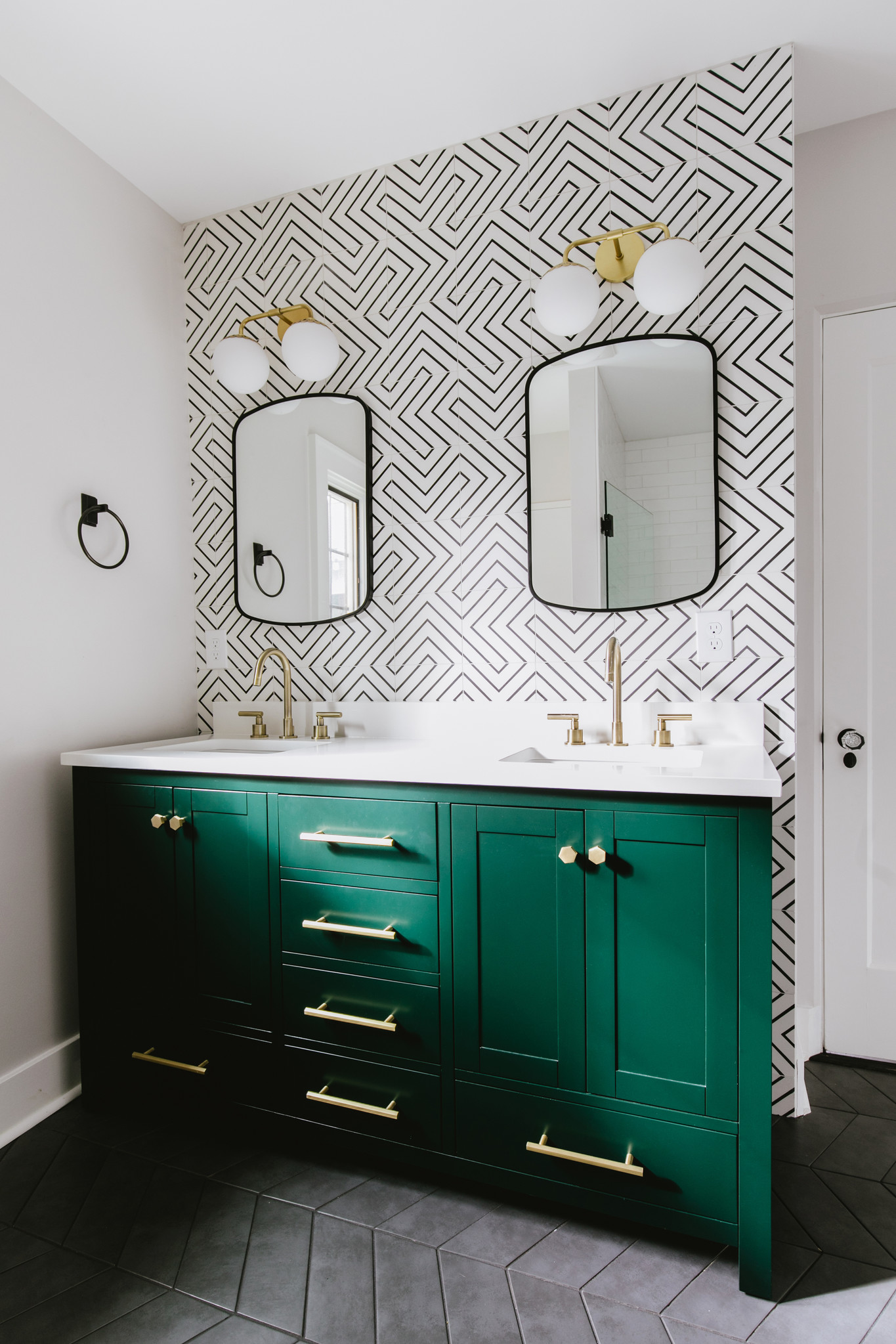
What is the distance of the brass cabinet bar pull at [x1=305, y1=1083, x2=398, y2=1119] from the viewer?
1552mm

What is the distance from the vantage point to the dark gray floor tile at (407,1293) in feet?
4.00

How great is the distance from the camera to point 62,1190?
1.57m

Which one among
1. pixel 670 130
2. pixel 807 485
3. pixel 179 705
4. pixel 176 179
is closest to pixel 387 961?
pixel 179 705

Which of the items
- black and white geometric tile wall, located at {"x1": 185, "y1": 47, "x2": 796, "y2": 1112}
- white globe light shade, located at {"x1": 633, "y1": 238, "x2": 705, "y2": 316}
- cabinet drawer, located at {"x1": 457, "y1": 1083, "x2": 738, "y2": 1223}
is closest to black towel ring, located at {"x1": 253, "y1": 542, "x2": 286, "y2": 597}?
black and white geometric tile wall, located at {"x1": 185, "y1": 47, "x2": 796, "y2": 1112}

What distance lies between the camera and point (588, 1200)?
4.63 ft

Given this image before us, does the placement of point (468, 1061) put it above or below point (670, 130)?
below

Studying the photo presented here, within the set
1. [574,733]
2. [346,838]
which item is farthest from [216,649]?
[574,733]

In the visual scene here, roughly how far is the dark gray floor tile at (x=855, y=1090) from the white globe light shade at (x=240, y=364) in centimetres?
251

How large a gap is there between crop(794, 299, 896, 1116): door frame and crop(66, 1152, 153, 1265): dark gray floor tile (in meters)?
1.70

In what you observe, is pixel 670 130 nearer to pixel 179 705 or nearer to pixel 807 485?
pixel 807 485

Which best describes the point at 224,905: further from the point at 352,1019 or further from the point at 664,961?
the point at 664,961

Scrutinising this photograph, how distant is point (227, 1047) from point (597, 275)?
214 cm

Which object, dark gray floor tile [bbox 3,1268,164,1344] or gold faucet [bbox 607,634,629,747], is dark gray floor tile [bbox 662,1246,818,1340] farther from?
gold faucet [bbox 607,634,629,747]

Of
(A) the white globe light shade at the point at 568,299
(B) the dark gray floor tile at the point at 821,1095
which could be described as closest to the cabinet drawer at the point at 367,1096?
(B) the dark gray floor tile at the point at 821,1095
